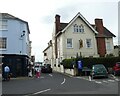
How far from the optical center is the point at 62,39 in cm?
→ 5144

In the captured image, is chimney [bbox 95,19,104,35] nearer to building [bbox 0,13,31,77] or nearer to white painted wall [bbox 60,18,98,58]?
white painted wall [bbox 60,18,98,58]

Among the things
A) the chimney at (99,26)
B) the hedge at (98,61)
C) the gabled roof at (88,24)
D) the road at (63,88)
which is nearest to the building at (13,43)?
the hedge at (98,61)

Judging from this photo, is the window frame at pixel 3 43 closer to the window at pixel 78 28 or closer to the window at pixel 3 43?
the window at pixel 3 43

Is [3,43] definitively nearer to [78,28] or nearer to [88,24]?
[78,28]

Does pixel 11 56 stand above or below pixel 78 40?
below

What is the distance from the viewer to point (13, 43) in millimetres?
39656

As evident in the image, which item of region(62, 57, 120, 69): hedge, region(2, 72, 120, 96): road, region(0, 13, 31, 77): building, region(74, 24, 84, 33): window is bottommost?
region(2, 72, 120, 96): road

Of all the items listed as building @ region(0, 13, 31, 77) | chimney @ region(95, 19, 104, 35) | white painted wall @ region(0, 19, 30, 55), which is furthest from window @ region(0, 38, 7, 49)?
chimney @ region(95, 19, 104, 35)

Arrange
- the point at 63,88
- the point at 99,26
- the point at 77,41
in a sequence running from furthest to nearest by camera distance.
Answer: the point at 99,26
the point at 77,41
the point at 63,88

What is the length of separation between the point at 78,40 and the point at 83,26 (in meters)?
2.74

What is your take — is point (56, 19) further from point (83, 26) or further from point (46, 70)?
point (46, 70)

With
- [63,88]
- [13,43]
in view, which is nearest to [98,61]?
[13,43]

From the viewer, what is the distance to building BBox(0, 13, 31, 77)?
38.8 metres

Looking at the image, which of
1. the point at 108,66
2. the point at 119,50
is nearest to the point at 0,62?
the point at 108,66
